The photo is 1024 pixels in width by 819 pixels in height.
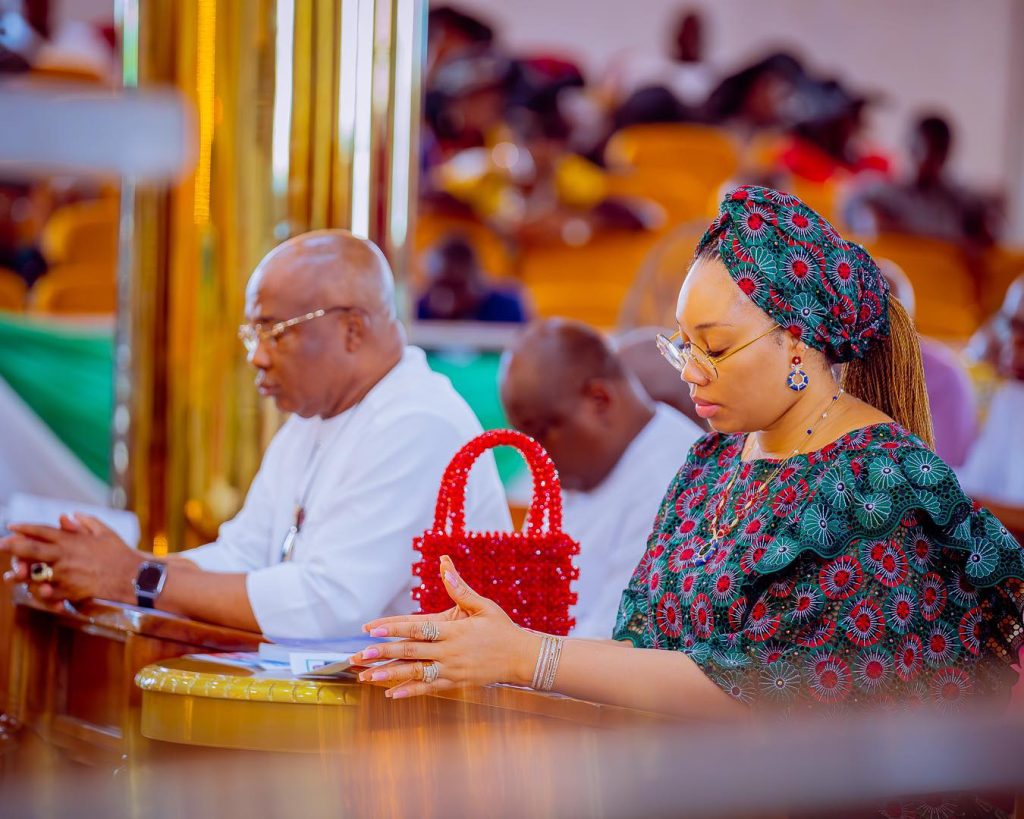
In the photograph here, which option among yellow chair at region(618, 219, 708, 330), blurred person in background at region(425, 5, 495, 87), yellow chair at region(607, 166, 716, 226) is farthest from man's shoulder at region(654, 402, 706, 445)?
blurred person in background at region(425, 5, 495, 87)

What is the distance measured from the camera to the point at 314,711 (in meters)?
1.86

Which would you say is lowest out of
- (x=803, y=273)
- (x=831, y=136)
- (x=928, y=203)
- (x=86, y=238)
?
(x=803, y=273)

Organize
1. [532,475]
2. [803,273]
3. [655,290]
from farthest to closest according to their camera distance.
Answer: [655,290] → [532,475] → [803,273]

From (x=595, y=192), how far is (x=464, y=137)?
1.02 m

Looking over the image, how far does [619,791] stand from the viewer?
0.68 meters

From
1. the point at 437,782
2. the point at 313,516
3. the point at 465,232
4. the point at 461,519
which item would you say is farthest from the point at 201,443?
the point at 465,232

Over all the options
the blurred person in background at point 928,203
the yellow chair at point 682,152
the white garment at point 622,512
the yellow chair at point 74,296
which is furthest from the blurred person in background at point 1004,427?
the yellow chair at point 74,296

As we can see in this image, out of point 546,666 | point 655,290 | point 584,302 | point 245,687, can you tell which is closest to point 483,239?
point 584,302

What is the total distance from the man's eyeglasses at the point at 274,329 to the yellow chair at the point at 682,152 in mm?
5868

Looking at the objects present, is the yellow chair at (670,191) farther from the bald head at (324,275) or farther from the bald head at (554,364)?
the bald head at (324,275)

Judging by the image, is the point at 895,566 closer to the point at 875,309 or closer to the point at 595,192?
the point at 875,309

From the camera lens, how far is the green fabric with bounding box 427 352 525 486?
16.7 feet

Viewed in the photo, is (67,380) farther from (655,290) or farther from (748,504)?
(748,504)

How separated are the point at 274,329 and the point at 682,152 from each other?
604 cm
